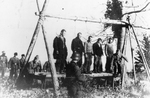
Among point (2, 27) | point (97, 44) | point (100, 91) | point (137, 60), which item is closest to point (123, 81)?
point (100, 91)

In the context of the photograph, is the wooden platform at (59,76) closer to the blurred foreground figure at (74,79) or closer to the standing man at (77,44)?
the standing man at (77,44)

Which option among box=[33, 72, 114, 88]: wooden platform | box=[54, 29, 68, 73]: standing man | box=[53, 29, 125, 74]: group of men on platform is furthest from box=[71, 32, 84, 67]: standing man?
box=[33, 72, 114, 88]: wooden platform

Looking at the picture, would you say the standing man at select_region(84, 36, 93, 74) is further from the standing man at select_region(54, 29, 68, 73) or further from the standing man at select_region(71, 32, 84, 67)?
the standing man at select_region(54, 29, 68, 73)

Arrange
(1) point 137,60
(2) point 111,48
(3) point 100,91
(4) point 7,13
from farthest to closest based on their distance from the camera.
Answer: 1. (1) point 137,60
2. (2) point 111,48
3. (3) point 100,91
4. (4) point 7,13

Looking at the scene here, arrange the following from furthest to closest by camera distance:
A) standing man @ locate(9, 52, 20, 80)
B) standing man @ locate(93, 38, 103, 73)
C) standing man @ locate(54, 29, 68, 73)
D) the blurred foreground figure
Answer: standing man @ locate(9, 52, 20, 80) → standing man @ locate(93, 38, 103, 73) → standing man @ locate(54, 29, 68, 73) → the blurred foreground figure

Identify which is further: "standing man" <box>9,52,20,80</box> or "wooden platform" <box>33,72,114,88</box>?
"standing man" <box>9,52,20,80</box>

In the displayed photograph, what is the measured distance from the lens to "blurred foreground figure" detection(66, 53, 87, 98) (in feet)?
18.9

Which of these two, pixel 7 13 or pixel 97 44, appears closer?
pixel 7 13

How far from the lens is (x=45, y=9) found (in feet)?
21.3

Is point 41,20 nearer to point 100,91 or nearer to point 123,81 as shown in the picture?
point 100,91

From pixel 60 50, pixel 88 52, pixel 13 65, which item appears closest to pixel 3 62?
pixel 13 65

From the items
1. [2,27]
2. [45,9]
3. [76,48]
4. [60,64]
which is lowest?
[60,64]

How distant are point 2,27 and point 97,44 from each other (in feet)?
13.9

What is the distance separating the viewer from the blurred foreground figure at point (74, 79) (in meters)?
5.77
